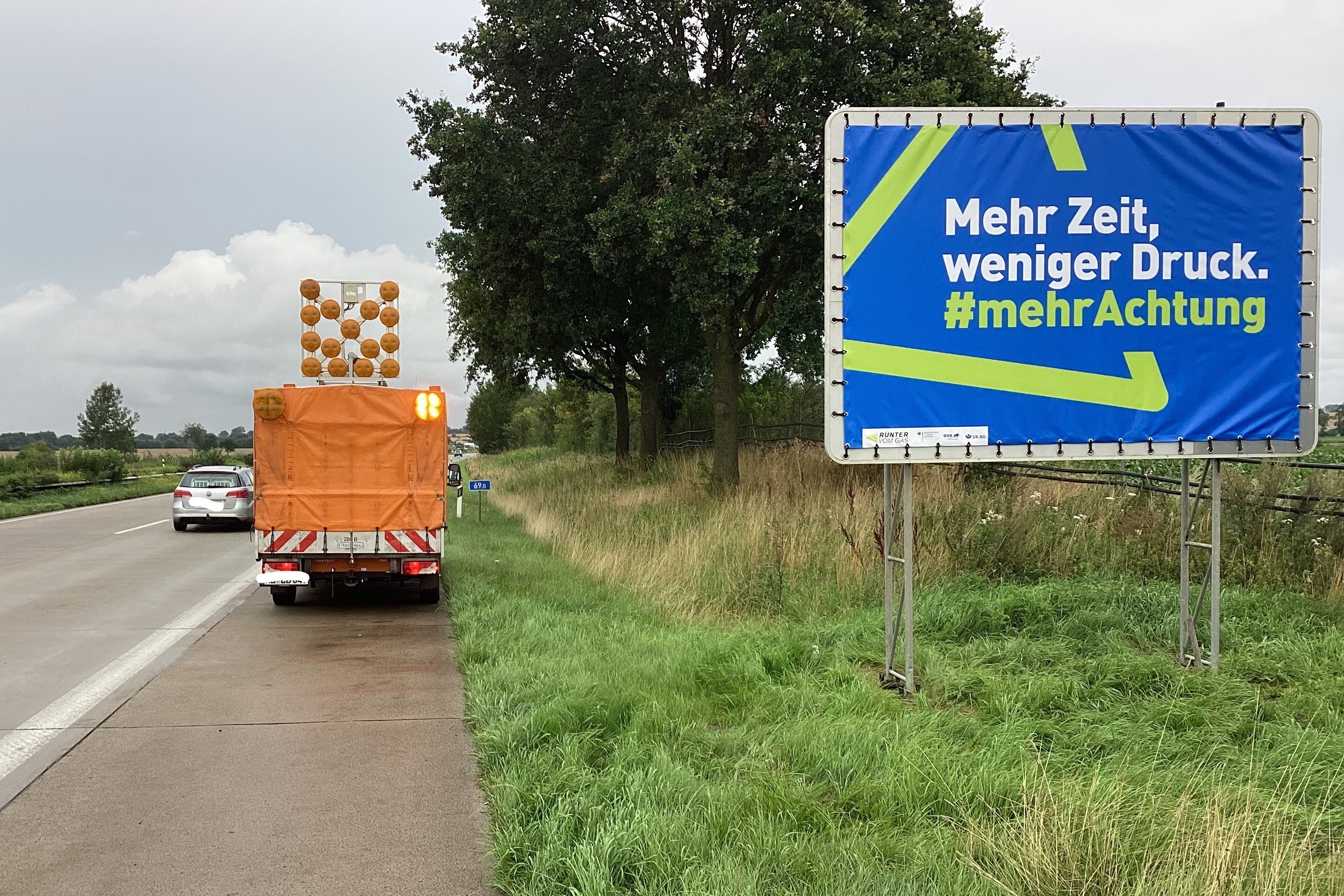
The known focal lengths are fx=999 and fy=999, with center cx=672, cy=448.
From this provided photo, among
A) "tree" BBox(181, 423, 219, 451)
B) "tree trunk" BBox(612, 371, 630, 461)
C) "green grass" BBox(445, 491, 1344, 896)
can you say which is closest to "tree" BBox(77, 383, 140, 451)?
"tree" BBox(181, 423, 219, 451)

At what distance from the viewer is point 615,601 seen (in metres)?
10.6

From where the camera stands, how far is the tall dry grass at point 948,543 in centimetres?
911

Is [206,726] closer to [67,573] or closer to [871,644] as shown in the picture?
[871,644]

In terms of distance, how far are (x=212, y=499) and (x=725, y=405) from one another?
1213 centimetres

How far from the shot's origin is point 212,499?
23078 millimetres

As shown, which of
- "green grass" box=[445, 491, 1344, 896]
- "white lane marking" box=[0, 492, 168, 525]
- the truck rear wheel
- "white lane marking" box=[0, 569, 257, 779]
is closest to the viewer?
"green grass" box=[445, 491, 1344, 896]

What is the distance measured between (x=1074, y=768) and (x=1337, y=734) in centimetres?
147

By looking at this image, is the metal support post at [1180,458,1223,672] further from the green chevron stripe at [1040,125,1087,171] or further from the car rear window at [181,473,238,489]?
the car rear window at [181,473,238,489]

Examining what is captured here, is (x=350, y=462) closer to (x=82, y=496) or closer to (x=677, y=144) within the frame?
(x=677, y=144)

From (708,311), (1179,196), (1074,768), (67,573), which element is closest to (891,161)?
(1179,196)

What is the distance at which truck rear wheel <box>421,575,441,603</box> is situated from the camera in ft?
38.3

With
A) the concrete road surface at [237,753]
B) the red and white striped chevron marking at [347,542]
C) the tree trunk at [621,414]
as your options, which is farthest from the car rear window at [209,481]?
the red and white striped chevron marking at [347,542]

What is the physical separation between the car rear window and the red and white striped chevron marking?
13.6 m

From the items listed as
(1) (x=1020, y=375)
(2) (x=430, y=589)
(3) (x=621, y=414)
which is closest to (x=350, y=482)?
(2) (x=430, y=589)
